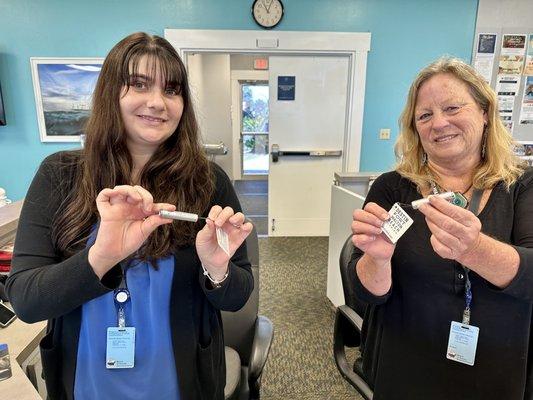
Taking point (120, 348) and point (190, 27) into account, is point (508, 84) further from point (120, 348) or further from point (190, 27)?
point (120, 348)

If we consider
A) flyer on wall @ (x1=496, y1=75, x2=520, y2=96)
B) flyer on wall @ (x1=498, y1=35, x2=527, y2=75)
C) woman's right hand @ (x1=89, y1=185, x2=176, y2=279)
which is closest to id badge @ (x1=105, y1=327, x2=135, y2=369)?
woman's right hand @ (x1=89, y1=185, x2=176, y2=279)

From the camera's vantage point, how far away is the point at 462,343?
888 millimetres

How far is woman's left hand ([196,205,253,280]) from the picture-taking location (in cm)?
76

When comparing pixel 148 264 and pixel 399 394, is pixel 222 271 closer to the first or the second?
pixel 148 264

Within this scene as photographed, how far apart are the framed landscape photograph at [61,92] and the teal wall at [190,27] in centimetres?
8

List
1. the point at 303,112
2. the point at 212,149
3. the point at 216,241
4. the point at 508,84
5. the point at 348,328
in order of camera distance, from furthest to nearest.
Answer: the point at 303,112 < the point at 508,84 < the point at 212,149 < the point at 348,328 < the point at 216,241

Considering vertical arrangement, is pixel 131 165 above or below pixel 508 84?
below

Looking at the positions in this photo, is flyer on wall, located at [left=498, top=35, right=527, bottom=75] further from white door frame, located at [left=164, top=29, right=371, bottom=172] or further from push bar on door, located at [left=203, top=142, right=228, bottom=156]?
push bar on door, located at [left=203, top=142, right=228, bottom=156]

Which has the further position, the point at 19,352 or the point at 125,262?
the point at 19,352

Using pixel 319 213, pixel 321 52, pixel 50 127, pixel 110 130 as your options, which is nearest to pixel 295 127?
pixel 321 52

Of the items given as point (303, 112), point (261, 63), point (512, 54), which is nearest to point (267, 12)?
point (303, 112)

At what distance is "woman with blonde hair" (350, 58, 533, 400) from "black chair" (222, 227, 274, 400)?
38 centimetres

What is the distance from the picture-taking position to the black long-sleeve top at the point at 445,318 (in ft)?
2.84

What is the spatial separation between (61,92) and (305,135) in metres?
2.63
